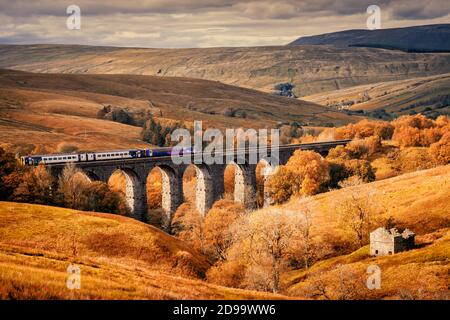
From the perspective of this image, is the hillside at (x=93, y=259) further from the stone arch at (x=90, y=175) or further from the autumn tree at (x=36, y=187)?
the stone arch at (x=90, y=175)

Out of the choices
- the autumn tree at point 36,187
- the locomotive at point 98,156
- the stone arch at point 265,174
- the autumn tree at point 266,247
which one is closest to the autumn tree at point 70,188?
the autumn tree at point 36,187

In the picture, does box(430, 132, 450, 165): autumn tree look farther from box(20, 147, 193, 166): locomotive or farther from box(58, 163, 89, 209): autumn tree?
box(58, 163, 89, 209): autumn tree

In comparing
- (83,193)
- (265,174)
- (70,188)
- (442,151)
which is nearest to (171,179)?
(265,174)

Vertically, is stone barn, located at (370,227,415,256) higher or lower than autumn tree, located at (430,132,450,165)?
lower

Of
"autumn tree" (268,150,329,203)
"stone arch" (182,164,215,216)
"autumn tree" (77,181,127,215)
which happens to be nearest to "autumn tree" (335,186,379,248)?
"autumn tree" (268,150,329,203)
